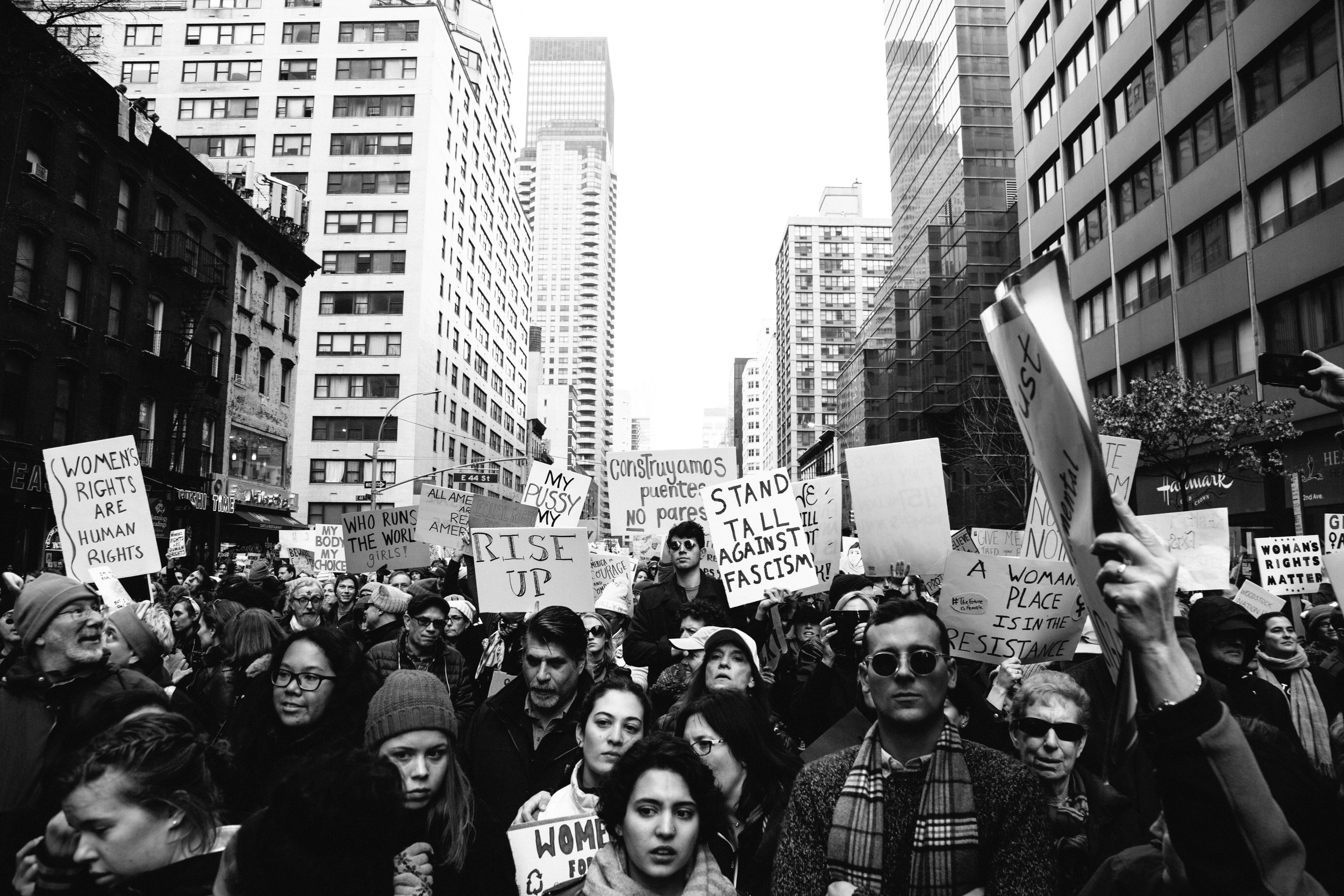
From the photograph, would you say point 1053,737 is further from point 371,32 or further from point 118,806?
→ point 371,32

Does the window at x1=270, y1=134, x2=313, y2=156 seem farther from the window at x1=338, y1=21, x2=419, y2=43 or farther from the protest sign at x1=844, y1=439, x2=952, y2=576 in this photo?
the protest sign at x1=844, y1=439, x2=952, y2=576

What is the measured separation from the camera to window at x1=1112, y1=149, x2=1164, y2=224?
96.1 ft

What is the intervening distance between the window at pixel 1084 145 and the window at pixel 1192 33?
445 cm

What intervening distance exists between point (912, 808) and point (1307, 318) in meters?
25.4

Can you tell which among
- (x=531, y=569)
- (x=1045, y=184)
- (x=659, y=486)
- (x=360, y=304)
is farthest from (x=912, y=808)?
(x=360, y=304)

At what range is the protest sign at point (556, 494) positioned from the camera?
9.80m

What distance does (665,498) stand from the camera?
9.35 metres

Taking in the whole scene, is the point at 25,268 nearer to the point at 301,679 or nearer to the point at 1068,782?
the point at 301,679

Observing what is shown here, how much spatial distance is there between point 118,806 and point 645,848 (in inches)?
62.2

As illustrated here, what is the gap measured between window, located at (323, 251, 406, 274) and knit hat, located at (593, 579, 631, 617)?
189 ft

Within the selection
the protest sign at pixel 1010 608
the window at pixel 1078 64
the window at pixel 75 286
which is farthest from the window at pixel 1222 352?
the window at pixel 75 286

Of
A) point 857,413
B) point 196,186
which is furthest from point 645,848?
point 857,413

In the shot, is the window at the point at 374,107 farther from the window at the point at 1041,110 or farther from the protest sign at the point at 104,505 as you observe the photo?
the protest sign at the point at 104,505

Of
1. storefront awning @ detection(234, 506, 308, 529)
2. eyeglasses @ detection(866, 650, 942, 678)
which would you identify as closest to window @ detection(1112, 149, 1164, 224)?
eyeglasses @ detection(866, 650, 942, 678)
